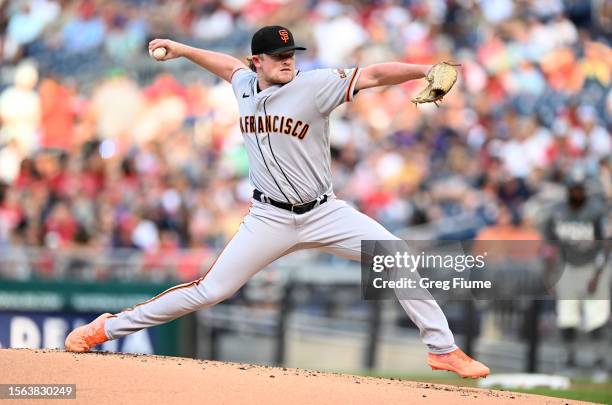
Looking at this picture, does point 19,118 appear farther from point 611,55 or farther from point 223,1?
point 611,55

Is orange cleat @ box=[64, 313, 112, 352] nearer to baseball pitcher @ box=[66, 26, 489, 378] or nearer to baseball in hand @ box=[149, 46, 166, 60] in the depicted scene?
baseball pitcher @ box=[66, 26, 489, 378]

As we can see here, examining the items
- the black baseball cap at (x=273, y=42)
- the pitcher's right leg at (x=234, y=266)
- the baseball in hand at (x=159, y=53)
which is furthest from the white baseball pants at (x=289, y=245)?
the baseball in hand at (x=159, y=53)

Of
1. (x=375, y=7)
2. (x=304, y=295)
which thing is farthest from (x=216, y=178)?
(x=375, y=7)

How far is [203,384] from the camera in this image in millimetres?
6941

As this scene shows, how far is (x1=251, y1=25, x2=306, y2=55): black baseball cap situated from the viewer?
23.8 ft

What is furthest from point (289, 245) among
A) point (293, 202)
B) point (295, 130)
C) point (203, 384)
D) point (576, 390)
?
point (576, 390)

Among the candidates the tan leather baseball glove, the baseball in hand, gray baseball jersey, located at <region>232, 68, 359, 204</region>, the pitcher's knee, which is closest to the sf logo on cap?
gray baseball jersey, located at <region>232, 68, 359, 204</region>

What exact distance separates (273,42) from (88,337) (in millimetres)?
2119

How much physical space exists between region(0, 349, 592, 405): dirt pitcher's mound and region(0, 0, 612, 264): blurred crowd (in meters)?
6.43

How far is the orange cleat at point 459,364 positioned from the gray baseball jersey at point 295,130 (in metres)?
1.17

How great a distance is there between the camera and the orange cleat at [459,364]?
23.9ft

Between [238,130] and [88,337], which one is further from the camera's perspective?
[238,130]

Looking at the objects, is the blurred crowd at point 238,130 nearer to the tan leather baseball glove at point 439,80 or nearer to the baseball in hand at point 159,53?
the baseball in hand at point 159,53

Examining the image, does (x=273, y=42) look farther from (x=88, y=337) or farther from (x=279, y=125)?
(x=88, y=337)
